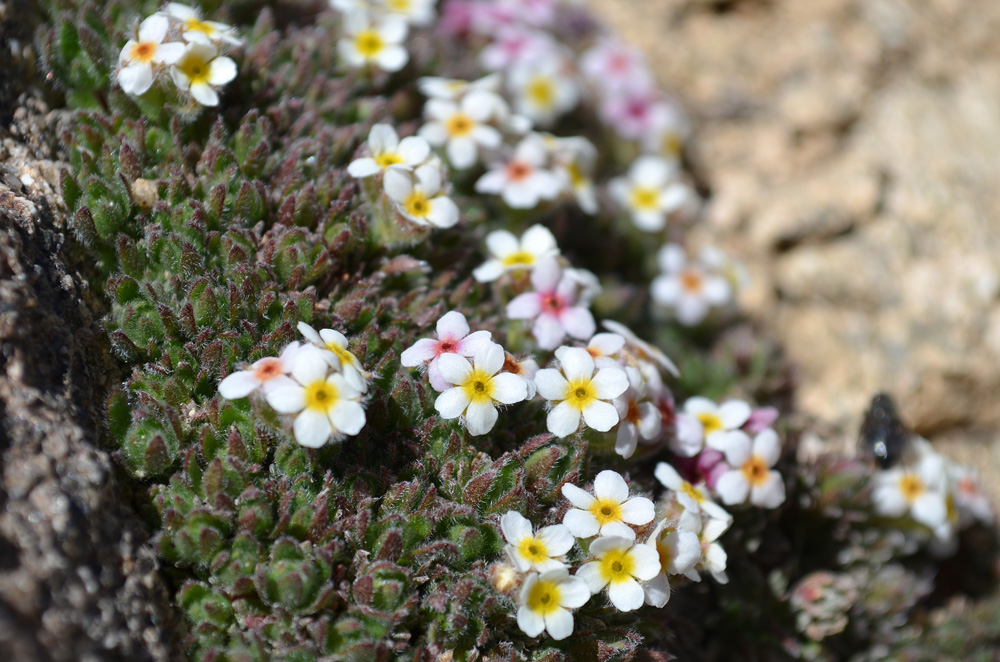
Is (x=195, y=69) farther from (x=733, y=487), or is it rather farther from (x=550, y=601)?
(x=733, y=487)

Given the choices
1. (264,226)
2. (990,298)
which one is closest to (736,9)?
(990,298)

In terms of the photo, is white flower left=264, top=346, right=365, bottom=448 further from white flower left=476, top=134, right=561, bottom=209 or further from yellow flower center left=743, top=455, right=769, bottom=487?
yellow flower center left=743, top=455, right=769, bottom=487

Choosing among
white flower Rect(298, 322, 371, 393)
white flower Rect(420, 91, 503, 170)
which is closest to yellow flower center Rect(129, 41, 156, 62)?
white flower Rect(420, 91, 503, 170)

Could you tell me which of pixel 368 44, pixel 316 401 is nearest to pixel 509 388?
pixel 316 401

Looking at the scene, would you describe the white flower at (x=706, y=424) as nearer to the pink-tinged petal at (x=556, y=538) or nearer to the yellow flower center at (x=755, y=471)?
the yellow flower center at (x=755, y=471)

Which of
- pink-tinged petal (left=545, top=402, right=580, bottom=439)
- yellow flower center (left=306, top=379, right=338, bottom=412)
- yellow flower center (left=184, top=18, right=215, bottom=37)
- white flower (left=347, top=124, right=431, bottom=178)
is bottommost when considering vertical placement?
pink-tinged petal (left=545, top=402, right=580, bottom=439)

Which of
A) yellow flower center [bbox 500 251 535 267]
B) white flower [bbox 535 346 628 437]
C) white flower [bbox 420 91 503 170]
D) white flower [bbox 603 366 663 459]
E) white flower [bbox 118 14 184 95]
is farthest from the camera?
white flower [bbox 420 91 503 170]

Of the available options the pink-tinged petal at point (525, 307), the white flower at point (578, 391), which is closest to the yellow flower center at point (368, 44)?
the pink-tinged petal at point (525, 307)
